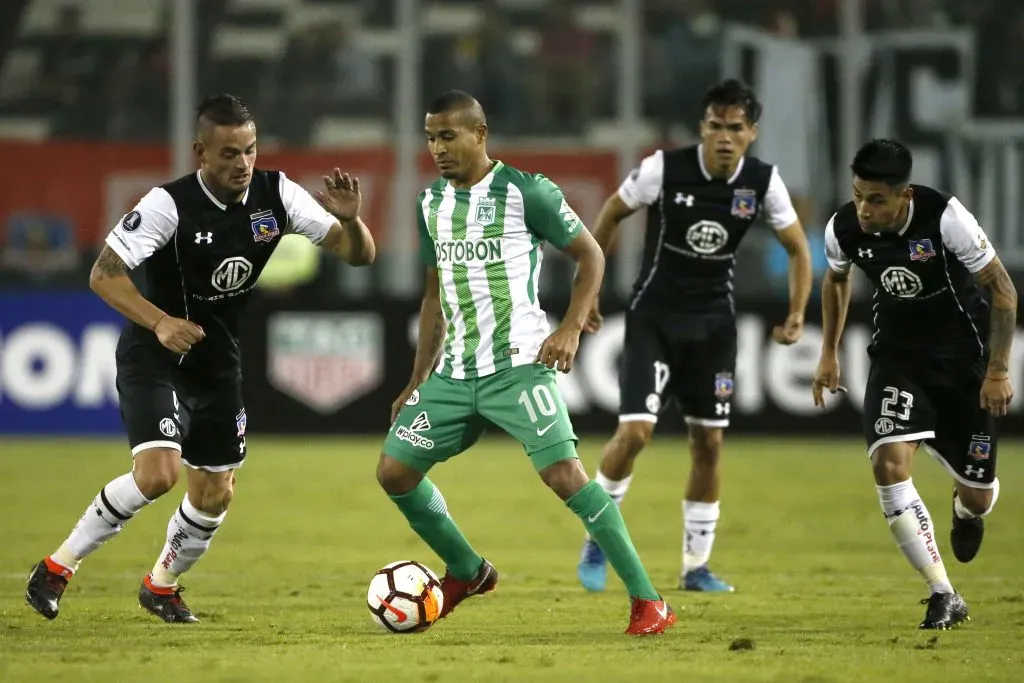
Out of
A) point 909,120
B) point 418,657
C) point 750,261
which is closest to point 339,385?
point 750,261

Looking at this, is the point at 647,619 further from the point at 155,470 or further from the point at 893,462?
the point at 155,470

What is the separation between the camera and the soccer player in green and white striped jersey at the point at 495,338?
22.0 ft

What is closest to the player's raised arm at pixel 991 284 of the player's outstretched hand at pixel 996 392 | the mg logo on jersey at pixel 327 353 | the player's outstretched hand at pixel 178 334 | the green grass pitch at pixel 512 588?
the player's outstretched hand at pixel 996 392

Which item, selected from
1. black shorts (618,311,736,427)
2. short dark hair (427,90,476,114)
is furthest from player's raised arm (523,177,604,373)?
black shorts (618,311,736,427)

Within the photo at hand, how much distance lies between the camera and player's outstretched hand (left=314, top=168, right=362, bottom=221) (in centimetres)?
712

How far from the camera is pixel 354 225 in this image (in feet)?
23.8

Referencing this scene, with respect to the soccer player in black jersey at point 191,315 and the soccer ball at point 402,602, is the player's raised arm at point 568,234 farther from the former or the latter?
the soccer ball at point 402,602

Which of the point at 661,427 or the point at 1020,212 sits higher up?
the point at 1020,212

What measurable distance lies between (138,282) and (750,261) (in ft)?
20.7

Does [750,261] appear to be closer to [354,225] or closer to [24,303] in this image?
[24,303]

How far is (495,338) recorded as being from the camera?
22.5 feet

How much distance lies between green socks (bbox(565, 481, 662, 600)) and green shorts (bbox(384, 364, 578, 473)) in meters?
0.19

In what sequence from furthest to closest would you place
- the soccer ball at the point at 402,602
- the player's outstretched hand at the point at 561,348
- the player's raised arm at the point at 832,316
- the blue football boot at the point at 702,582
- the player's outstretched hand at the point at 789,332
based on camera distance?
the player's outstretched hand at the point at 789,332 → the blue football boot at the point at 702,582 → the player's raised arm at the point at 832,316 → the soccer ball at the point at 402,602 → the player's outstretched hand at the point at 561,348

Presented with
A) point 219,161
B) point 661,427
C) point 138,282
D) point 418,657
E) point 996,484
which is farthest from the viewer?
point 661,427
